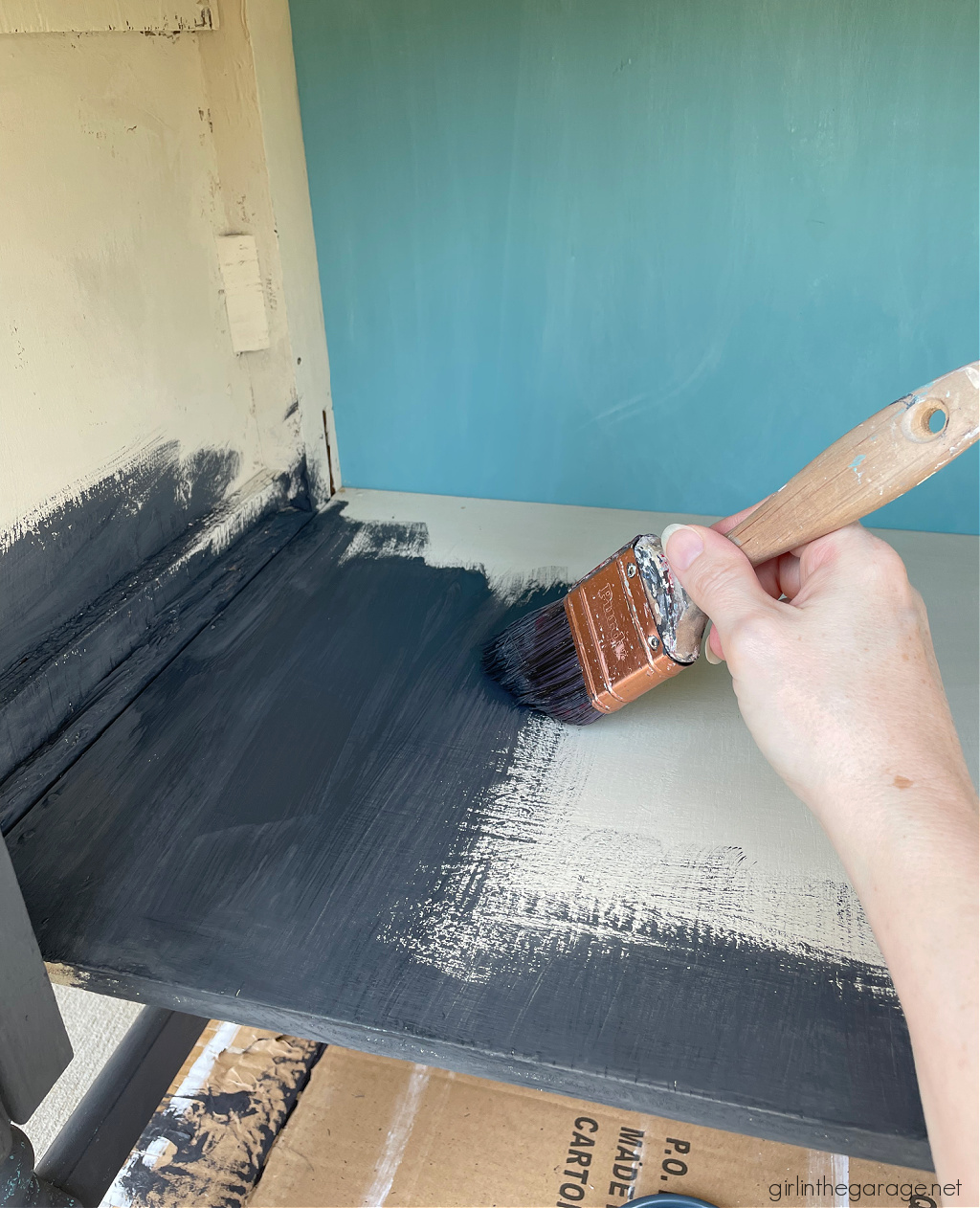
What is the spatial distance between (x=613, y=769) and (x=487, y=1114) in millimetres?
607

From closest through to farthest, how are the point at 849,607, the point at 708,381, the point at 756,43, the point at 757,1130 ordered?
1. the point at 757,1130
2. the point at 849,607
3. the point at 756,43
4. the point at 708,381

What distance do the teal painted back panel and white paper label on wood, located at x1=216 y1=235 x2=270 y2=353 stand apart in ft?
0.47

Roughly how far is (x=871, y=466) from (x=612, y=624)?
0.30 meters

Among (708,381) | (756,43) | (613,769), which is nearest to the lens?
(613,769)

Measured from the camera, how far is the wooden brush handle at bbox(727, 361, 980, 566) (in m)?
0.64

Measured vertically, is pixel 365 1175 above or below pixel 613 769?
below

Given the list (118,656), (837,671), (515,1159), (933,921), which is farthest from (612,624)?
(515,1159)

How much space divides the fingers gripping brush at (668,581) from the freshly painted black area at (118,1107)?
605 mm

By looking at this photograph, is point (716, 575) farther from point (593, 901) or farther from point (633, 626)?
point (593, 901)

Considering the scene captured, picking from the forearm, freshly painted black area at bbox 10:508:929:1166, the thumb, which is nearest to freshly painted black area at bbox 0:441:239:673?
freshly painted black area at bbox 10:508:929:1166

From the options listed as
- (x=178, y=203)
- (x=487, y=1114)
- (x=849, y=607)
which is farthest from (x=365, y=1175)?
(x=178, y=203)

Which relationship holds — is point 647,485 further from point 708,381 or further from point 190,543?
point 190,543

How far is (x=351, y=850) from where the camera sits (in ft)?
2.64

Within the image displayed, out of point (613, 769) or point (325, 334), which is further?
point (325, 334)
